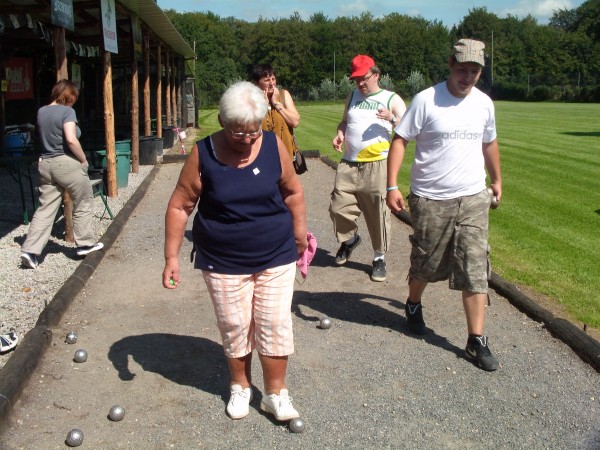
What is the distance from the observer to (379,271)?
6480 mm

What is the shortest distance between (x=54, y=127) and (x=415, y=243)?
13.0 ft

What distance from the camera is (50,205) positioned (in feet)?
23.1

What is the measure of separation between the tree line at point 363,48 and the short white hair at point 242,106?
237 ft

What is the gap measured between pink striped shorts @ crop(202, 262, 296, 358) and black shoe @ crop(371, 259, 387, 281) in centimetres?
275

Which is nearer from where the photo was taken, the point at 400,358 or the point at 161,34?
the point at 400,358

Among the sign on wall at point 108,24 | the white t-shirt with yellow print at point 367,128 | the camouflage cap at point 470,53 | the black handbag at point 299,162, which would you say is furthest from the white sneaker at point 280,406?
the sign on wall at point 108,24

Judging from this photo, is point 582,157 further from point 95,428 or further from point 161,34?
point 95,428

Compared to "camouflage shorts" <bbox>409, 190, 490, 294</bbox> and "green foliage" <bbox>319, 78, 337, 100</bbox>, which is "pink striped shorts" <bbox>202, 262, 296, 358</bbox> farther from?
"green foliage" <bbox>319, 78, 337, 100</bbox>

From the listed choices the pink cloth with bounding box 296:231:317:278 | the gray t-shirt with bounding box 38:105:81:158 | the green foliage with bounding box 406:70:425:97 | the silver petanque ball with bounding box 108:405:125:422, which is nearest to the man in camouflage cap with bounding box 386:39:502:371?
the pink cloth with bounding box 296:231:317:278

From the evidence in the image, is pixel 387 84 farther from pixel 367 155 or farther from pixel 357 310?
pixel 357 310

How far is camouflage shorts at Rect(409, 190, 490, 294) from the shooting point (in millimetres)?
4516

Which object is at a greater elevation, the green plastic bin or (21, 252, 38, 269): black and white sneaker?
the green plastic bin

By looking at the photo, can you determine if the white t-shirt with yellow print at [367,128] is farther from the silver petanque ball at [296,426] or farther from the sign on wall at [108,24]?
the sign on wall at [108,24]

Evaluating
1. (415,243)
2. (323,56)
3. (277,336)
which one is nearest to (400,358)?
(415,243)
